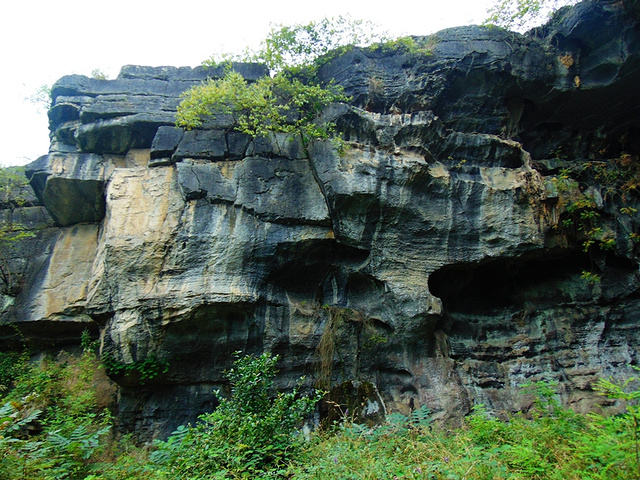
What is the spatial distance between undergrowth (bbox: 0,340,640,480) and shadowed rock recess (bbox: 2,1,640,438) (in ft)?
5.18

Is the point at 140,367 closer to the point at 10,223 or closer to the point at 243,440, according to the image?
the point at 243,440

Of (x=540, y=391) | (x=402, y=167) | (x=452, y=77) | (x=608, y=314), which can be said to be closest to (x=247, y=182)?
(x=402, y=167)

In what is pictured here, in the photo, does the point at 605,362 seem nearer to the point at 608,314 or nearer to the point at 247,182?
the point at 608,314

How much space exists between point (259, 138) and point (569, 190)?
690 cm

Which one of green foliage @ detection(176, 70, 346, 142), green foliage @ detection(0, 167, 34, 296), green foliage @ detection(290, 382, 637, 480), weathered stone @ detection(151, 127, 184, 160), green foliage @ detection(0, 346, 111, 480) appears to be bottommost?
green foliage @ detection(0, 346, 111, 480)

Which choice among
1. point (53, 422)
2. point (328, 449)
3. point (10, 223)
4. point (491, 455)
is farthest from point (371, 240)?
Result: point (10, 223)

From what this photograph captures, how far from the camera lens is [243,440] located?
18.1ft

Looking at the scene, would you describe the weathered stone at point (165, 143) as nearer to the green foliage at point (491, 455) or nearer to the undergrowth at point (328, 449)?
the undergrowth at point (328, 449)

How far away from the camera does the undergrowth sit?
3.99 meters

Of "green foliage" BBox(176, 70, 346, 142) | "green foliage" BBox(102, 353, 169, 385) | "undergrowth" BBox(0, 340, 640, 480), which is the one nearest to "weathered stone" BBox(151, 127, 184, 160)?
"green foliage" BBox(176, 70, 346, 142)

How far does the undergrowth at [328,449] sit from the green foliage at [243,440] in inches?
0.5

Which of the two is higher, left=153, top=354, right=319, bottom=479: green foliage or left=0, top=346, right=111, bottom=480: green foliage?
left=153, top=354, right=319, bottom=479: green foliage

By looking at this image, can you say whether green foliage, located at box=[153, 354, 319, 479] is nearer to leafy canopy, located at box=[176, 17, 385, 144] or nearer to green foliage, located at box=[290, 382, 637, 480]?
green foliage, located at box=[290, 382, 637, 480]

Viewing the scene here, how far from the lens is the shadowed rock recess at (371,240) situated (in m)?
8.28
